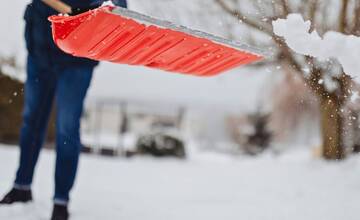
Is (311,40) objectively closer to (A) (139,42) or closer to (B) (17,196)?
(A) (139,42)

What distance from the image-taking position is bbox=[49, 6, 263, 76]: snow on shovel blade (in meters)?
1.43

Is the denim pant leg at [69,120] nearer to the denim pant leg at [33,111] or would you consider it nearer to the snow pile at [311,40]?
the denim pant leg at [33,111]

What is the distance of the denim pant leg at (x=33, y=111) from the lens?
6.46 feet

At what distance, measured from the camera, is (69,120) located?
6.02 feet

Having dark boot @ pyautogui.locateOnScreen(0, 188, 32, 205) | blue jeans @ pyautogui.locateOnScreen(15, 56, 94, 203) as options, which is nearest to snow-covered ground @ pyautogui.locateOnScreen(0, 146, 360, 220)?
dark boot @ pyautogui.locateOnScreen(0, 188, 32, 205)

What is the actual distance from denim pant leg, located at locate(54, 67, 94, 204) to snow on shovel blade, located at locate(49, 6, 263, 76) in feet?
0.85

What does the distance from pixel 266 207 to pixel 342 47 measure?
128cm

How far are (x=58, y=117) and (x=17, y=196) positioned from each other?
1.31 ft

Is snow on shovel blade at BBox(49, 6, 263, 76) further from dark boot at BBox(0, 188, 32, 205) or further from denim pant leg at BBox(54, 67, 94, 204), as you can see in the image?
dark boot at BBox(0, 188, 32, 205)

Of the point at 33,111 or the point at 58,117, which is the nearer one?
the point at 58,117

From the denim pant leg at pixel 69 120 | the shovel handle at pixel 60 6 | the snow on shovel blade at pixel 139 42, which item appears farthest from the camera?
the denim pant leg at pixel 69 120

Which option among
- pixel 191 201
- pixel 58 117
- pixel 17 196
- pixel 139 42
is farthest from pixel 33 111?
pixel 191 201

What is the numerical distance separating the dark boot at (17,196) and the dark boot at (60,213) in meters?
0.23

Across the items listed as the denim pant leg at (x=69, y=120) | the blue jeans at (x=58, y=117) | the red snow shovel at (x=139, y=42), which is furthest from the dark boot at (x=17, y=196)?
the red snow shovel at (x=139, y=42)
